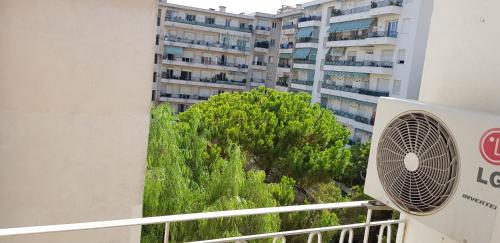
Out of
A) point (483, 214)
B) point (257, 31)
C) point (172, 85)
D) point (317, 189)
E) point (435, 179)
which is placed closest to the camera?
point (483, 214)

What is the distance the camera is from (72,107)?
4078mm

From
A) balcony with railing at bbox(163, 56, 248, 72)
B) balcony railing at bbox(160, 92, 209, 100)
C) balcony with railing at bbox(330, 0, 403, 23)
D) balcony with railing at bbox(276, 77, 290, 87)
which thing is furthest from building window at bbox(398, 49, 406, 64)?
balcony railing at bbox(160, 92, 209, 100)

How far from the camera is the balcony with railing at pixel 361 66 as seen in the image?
A: 24.6 m

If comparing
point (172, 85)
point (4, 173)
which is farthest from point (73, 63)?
point (172, 85)

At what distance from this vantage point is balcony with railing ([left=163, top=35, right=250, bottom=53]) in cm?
3538

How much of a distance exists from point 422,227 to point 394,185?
0.36 metres

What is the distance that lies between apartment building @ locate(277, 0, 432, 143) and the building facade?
55 millimetres

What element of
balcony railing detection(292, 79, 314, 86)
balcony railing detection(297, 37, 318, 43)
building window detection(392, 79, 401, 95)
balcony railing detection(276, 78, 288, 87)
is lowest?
balcony railing detection(276, 78, 288, 87)

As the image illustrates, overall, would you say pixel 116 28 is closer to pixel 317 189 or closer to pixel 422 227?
pixel 422 227

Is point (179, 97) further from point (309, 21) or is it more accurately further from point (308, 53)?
point (309, 21)

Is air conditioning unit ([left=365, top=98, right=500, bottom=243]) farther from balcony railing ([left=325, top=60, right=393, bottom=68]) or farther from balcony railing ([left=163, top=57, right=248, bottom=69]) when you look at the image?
balcony railing ([left=163, top=57, right=248, bottom=69])

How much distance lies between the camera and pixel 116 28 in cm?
411

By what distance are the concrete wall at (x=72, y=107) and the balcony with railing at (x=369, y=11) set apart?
72.9 ft

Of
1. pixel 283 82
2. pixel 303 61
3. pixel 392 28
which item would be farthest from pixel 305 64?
pixel 392 28
